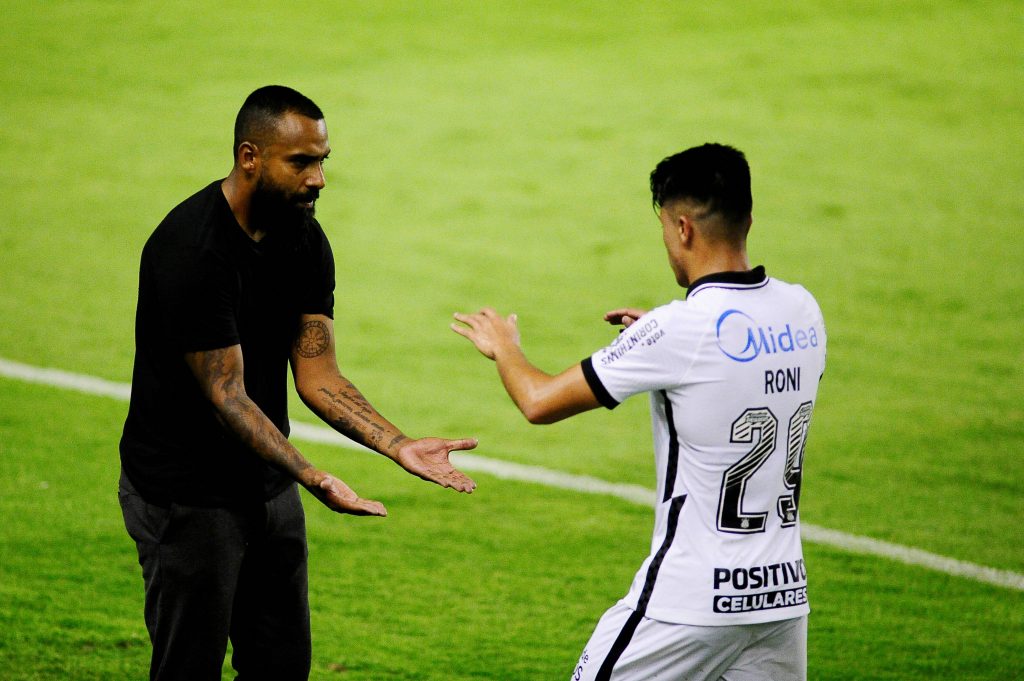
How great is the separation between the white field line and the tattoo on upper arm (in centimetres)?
351

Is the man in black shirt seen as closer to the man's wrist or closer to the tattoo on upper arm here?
the man's wrist

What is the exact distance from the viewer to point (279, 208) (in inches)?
154

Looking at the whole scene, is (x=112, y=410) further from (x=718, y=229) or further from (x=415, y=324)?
(x=718, y=229)

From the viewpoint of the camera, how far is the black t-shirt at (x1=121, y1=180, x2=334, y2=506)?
3770mm

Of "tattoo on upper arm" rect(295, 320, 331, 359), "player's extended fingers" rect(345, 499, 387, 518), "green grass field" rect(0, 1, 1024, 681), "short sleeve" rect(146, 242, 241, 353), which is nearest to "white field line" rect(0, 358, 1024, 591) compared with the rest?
"green grass field" rect(0, 1, 1024, 681)

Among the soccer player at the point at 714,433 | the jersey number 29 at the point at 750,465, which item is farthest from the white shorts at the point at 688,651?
the jersey number 29 at the point at 750,465

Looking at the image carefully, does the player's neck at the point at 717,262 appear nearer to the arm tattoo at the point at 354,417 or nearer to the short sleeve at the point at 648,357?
Result: the short sleeve at the point at 648,357

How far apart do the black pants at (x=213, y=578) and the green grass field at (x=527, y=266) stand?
1.27 m

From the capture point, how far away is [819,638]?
5.79 m

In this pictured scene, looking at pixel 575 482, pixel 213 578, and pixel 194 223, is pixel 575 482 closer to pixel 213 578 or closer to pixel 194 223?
pixel 213 578

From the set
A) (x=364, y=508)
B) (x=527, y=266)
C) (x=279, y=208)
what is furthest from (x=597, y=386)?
(x=527, y=266)

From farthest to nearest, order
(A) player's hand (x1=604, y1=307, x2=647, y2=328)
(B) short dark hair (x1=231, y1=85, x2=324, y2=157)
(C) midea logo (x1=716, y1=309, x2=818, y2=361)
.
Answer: (A) player's hand (x1=604, y1=307, x2=647, y2=328) → (B) short dark hair (x1=231, y1=85, x2=324, y2=157) → (C) midea logo (x1=716, y1=309, x2=818, y2=361)

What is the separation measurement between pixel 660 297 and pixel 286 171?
7163mm

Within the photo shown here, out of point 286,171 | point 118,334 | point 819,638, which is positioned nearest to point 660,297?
point 118,334
